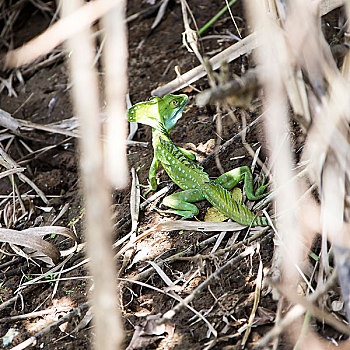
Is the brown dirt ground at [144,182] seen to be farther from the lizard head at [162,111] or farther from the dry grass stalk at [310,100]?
the dry grass stalk at [310,100]

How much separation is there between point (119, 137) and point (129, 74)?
1248mm

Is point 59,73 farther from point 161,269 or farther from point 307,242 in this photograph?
point 307,242

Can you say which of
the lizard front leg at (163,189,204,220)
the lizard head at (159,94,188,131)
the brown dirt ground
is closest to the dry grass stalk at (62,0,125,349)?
the brown dirt ground

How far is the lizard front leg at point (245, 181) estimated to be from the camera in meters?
3.39

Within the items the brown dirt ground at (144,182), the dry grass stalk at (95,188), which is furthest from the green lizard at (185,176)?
the dry grass stalk at (95,188)

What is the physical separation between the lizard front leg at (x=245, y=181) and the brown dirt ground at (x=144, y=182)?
24 cm

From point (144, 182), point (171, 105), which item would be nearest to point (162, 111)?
point (171, 105)

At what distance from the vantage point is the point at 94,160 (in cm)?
123

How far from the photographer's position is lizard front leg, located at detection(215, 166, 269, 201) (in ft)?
11.1

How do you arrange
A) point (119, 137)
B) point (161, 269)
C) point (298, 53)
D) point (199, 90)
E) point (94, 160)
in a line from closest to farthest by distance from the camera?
point (94, 160) → point (298, 53) → point (161, 269) → point (119, 137) → point (199, 90)

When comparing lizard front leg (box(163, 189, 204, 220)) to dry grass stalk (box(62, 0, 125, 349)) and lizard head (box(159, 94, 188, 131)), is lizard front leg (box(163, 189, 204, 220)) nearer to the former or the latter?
lizard head (box(159, 94, 188, 131))

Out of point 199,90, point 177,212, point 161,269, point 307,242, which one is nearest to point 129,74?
point 199,90

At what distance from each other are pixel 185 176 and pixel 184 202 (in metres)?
0.22

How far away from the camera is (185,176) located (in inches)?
145
